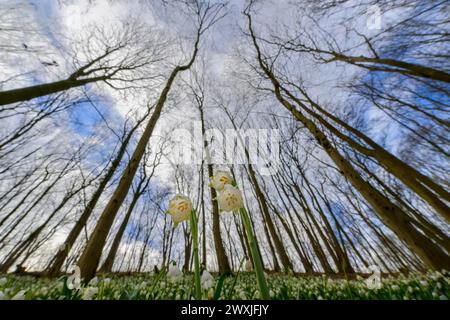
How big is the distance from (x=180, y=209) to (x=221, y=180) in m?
0.34

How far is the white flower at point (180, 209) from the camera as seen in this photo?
1.32 m

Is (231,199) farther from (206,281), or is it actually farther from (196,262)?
(206,281)

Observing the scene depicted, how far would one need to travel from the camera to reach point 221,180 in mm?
1381

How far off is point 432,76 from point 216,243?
26.6 ft

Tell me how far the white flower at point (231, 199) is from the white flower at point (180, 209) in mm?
241

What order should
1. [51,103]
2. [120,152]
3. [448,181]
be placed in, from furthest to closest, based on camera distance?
[448,181], [51,103], [120,152]

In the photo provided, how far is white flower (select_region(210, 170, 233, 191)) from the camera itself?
137 centimetres

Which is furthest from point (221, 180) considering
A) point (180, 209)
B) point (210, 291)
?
point (210, 291)

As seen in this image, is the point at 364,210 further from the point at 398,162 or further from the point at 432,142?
the point at 398,162

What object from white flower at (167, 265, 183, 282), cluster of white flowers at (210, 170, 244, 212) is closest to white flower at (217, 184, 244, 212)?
cluster of white flowers at (210, 170, 244, 212)
